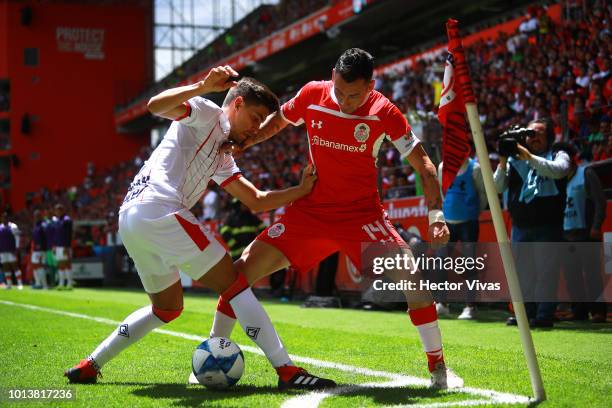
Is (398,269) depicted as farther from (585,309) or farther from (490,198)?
(585,309)

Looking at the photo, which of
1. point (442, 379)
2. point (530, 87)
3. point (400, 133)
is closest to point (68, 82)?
point (530, 87)

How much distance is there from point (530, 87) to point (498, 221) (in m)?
11.5

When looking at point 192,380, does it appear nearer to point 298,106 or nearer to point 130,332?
point 130,332

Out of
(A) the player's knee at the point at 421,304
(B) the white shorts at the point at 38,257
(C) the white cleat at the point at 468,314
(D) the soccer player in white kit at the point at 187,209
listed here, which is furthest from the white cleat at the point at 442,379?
(B) the white shorts at the point at 38,257

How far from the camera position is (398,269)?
5199 mm

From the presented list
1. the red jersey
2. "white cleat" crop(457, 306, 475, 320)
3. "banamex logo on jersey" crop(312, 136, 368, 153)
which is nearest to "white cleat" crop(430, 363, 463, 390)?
the red jersey

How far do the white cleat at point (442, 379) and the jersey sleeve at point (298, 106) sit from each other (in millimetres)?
1927

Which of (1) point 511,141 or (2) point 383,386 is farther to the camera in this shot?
(1) point 511,141

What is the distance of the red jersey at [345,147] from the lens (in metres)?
5.32

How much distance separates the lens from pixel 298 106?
18.3ft

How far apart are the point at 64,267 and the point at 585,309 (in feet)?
55.4

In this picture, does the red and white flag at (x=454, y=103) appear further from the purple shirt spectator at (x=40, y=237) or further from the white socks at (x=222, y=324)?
the purple shirt spectator at (x=40, y=237)

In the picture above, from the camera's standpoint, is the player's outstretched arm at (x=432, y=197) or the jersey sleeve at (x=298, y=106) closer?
the player's outstretched arm at (x=432, y=197)

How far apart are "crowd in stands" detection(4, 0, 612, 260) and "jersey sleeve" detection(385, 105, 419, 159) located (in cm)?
590
